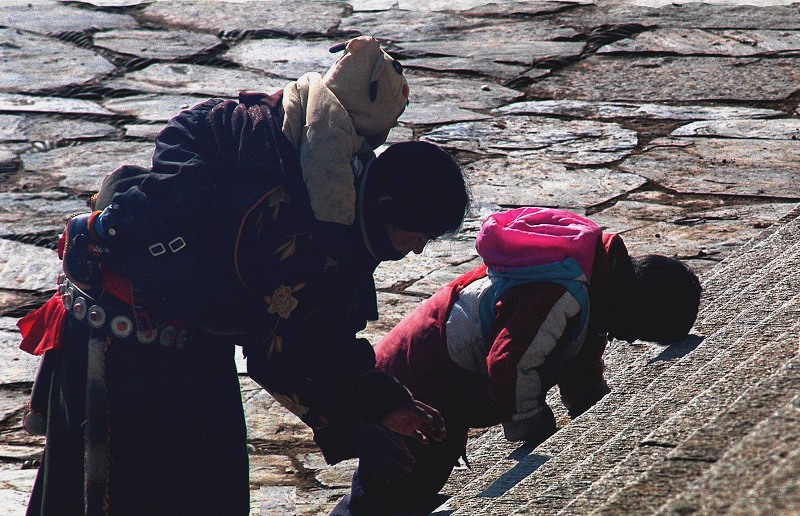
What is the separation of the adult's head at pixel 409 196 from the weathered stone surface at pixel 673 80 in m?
4.88

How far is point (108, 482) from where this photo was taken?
7.88 ft

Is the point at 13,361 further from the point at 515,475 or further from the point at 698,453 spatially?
the point at 698,453

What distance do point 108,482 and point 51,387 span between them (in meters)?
0.27

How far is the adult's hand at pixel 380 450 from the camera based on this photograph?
2367 millimetres

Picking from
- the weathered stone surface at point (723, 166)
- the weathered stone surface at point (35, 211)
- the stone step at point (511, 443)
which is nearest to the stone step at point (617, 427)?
the stone step at point (511, 443)

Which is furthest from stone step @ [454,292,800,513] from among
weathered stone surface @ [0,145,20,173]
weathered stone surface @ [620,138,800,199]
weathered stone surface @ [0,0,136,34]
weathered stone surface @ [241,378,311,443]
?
weathered stone surface @ [0,0,136,34]

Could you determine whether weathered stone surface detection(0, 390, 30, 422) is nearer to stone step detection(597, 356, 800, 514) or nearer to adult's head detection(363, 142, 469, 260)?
adult's head detection(363, 142, 469, 260)

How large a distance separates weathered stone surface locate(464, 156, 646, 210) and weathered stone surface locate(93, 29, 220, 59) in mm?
3238

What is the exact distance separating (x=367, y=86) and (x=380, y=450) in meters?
0.77

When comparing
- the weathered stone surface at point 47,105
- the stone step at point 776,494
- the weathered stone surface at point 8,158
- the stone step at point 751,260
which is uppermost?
the stone step at point 776,494

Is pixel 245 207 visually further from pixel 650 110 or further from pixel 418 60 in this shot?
pixel 418 60

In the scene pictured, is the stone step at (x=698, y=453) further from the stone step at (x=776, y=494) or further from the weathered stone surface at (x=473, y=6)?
the weathered stone surface at (x=473, y=6)

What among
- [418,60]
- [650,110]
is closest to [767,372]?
[650,110]

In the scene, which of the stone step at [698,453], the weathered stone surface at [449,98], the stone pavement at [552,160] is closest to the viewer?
the stone step at [698,453]
